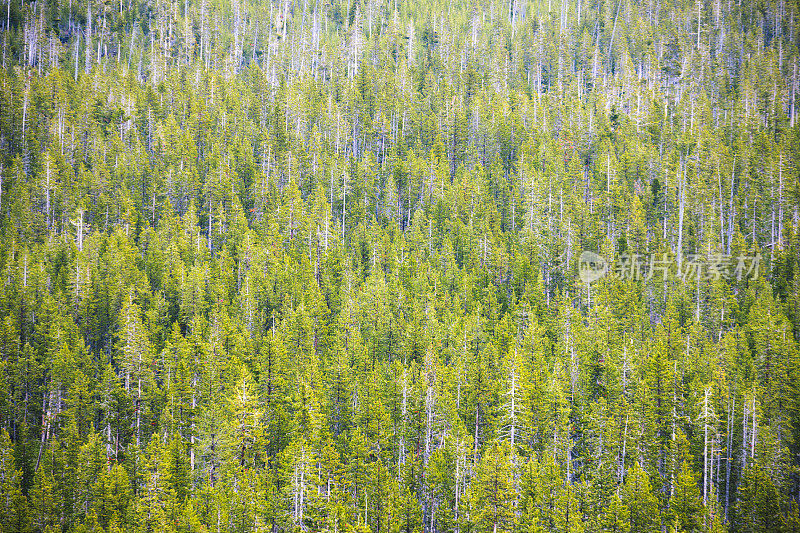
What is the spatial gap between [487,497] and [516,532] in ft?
9.46

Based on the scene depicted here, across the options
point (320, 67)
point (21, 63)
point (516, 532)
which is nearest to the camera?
point (516, 532)

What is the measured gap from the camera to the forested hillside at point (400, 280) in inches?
1753

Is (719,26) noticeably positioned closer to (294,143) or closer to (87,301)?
(294,143)

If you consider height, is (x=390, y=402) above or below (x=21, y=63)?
below

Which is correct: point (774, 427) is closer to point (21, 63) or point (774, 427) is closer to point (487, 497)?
point (487, 497)

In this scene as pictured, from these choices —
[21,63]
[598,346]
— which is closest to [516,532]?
[598,346]

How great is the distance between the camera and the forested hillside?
44531 millimetres

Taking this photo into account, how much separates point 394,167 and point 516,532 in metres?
64.2

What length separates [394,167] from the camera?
9450 centimetres

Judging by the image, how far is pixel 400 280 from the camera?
72812 mm

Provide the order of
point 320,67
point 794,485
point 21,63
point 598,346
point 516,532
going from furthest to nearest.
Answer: point 320,67
point 21,63
point 598,346
point 794,485
point 516,532

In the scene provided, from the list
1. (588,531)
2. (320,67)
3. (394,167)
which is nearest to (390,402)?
(588,531)

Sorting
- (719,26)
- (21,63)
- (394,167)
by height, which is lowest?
(394,167)

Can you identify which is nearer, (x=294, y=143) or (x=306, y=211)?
(x=306, y=211)
